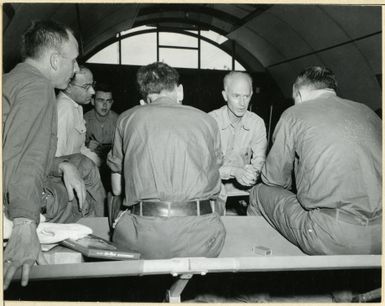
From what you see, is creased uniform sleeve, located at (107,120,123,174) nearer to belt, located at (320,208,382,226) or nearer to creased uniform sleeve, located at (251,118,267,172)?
belt, located at (320,208,382,226)

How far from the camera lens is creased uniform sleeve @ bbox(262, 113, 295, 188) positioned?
2182 millimetres

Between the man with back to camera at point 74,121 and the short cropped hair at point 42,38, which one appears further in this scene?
the man with back to camera at point 74,121

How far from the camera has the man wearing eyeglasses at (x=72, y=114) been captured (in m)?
2.94

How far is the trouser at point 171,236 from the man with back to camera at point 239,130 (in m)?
1.48

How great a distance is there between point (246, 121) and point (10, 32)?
125 inches

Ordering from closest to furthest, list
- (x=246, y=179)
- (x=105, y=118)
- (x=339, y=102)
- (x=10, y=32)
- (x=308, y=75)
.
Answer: (x=339, y=102), (x=308, y=75), (x=246, y=179), (x=10, y=32), (x=105, y=118)

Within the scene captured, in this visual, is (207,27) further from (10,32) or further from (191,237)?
(191,237)

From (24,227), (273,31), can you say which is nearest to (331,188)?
(24,227)

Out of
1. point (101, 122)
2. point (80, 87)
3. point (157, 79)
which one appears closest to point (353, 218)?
point (157, 79)

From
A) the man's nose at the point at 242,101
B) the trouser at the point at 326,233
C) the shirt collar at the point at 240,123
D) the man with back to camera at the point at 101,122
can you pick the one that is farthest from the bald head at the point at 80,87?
the trouser at the point at 326,233

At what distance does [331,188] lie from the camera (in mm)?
1871

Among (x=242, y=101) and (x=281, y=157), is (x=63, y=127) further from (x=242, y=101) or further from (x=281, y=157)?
(x=281, y=157)

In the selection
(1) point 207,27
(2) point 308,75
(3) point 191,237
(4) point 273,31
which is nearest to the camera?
(3) point 191,237

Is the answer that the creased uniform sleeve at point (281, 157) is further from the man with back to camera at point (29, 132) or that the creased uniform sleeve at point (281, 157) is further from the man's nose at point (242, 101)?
the man with back to camera at point (29, 132)
